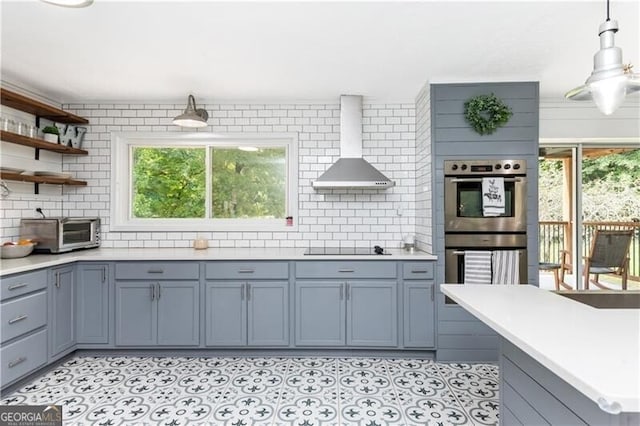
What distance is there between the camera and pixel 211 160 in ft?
12.8

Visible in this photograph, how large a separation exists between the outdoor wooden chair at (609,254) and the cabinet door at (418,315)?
2090mm

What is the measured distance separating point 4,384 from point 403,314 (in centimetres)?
312

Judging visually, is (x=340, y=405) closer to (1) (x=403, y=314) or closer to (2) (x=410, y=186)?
(1) (x=403, y=314)

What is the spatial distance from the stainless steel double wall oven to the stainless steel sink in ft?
3.32

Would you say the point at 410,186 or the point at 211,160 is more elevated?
the point at 211,160

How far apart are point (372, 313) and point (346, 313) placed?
0.24 meters

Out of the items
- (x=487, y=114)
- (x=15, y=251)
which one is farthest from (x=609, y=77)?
(x=15, y=251)

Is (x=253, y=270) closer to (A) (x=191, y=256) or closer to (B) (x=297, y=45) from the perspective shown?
(A) (x=191, y=256)

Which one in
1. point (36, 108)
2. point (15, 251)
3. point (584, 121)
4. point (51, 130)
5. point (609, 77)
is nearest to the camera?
point (609, 77)

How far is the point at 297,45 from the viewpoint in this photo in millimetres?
2533

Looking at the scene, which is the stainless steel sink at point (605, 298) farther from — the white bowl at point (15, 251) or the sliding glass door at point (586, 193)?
the white bowl at point (15, 251)

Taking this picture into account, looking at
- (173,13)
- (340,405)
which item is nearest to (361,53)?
(173,13)

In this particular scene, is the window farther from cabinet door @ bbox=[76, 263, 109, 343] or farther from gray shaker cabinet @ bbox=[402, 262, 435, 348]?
gray shaker cabinet @ bbox=[402, 262, 435, 348]
